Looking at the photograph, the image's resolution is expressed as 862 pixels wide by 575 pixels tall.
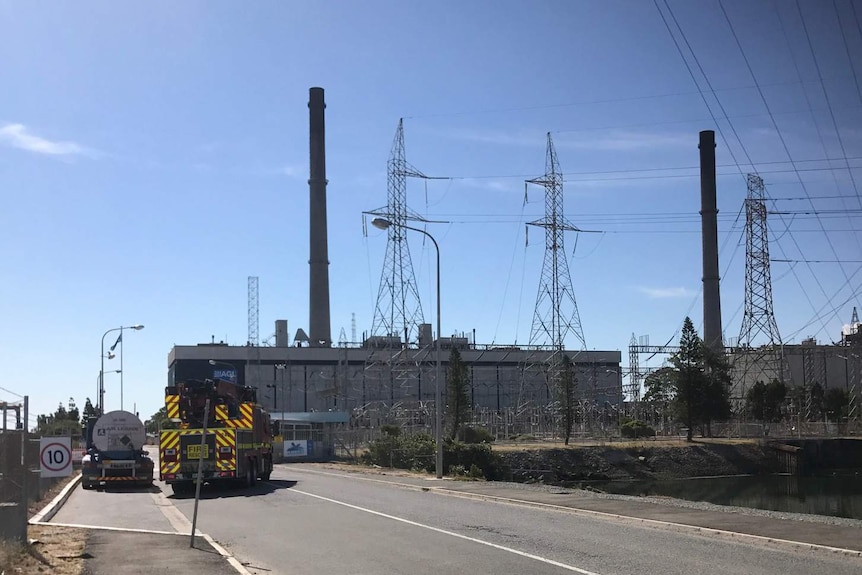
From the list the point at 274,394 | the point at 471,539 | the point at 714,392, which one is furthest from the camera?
the point at 274,394

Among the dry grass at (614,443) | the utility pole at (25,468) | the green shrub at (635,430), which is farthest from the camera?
the green shrub at (635,430)

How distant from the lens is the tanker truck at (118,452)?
32.2m

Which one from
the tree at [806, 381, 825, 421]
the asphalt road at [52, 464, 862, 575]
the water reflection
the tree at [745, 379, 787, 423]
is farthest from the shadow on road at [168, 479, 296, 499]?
the tree at [806, 381, 825, 421]

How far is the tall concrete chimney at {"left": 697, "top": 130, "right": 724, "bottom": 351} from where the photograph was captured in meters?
102

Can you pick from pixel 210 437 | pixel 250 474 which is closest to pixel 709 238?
pixel 250 474

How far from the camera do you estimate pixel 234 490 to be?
30172 mm

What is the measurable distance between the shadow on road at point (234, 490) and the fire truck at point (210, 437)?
31cm

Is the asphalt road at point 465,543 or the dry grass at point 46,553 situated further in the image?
the asphalt road at point 465,543

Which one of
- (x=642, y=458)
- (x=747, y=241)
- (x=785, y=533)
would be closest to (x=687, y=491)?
(x=642, y=458)

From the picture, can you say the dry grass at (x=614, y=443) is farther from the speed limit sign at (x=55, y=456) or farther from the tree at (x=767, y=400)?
the speed limit sign at (x=55, y=456)

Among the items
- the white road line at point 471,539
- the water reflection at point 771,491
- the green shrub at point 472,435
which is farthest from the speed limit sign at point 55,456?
the green shrub at point 472,435

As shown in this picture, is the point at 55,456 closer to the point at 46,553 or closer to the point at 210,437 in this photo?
the point at 46,553

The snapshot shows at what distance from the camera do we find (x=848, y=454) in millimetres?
76500

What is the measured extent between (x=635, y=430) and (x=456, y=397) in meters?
20.0
